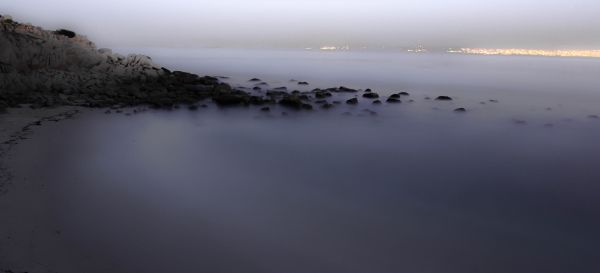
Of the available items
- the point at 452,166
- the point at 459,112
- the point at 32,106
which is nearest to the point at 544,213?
the point at 452,166

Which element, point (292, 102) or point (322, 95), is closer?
point (292, 102)

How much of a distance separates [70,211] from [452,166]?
9711 mm

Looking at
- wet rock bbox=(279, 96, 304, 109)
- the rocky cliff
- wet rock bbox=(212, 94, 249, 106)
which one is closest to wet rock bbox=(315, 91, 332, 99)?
wet rock bbox=(279, 96, 304, 109)

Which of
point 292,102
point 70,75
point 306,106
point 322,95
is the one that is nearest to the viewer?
point 70,75

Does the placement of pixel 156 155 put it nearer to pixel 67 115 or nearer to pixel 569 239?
pixel 67 115

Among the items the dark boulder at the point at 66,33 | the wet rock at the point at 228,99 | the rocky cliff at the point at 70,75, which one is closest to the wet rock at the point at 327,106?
the wet rock at the point at 228,99

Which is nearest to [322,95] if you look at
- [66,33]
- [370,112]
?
[370,112]

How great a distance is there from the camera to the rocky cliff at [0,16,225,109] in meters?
16.8

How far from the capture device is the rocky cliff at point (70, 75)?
16812 millimetres

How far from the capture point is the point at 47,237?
220 inches

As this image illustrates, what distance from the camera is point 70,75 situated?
18.9 m

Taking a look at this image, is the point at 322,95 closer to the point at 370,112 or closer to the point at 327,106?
the point at 327,106

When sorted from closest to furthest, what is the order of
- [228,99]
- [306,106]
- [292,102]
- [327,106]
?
[228,99] < [306,106] < [292,102] < [327,106]

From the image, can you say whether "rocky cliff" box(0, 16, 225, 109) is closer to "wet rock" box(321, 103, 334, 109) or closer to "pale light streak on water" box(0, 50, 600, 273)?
"pale light streak on water" box(0, 50, 600, 273)
